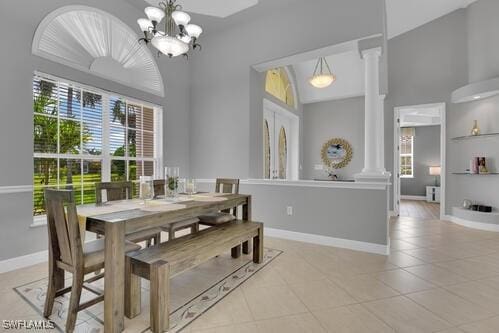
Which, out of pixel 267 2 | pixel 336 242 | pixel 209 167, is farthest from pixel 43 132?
pixel 336 242

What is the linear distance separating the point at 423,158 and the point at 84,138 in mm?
9532

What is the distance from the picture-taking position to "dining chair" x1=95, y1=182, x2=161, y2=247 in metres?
2.42

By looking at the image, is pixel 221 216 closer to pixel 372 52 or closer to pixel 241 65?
pixel 241 65

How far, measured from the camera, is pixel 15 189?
2639mm

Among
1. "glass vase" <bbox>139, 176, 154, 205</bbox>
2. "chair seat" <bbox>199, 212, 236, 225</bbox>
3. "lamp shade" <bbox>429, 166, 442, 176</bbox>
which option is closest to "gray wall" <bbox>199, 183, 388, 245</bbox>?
"chair seat" <bbox>199, 212, 236, 225</bbox>

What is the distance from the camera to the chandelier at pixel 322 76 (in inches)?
208

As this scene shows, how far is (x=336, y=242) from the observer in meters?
3.52

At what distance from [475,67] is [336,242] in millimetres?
4554

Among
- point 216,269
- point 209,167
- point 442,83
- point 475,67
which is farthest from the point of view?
point 442,83

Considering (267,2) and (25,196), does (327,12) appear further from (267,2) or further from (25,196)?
(25,196)

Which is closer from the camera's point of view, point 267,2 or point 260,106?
point 267,2

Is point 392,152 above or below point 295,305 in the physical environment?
above

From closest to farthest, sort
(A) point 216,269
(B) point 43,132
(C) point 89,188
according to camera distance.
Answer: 1. (A) point 216,269
2. (B) point 43,132
3. (C) point 89,188

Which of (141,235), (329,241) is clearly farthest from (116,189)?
(329,241)
